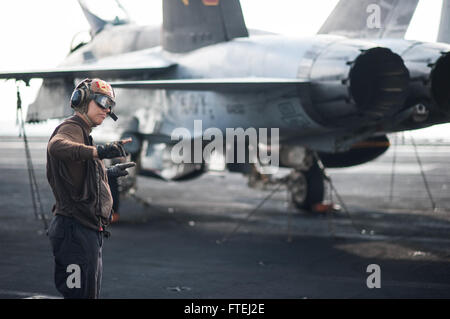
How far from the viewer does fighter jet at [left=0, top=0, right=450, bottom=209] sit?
10.0m

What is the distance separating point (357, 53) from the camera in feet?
32.0

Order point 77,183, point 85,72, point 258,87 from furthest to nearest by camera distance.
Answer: point 85,72
point 258,87
point 77,183

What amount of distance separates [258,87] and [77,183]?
5.92 m

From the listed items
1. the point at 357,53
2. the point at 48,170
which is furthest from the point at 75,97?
the point at 357,53

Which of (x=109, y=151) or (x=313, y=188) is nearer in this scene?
(x=109, y=151)

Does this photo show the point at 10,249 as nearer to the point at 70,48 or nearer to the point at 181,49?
the point at 181,49

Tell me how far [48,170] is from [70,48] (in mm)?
11598

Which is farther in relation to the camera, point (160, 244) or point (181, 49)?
point (181, 49)

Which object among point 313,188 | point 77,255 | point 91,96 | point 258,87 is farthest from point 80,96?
point 313,188

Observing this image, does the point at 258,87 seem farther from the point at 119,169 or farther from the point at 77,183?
the point at 77,183

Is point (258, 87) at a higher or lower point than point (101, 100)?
lower

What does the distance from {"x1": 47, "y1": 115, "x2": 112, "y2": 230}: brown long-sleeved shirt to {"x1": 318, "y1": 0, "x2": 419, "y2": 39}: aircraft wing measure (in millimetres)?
8177

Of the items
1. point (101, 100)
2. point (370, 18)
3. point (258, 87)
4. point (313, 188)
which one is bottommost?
point (313, 188)

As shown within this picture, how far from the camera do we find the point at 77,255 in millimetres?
4715
